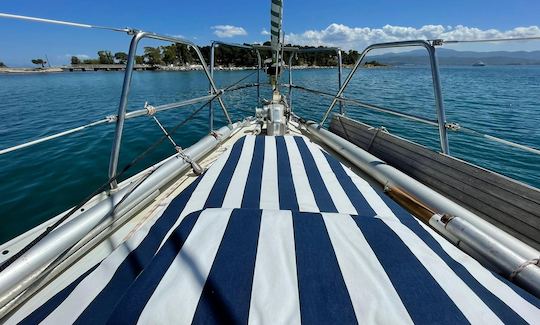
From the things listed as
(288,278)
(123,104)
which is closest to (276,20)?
(123,104)

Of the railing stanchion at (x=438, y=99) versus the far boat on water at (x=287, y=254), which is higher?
the railing stanchion at (x=438, y=99)

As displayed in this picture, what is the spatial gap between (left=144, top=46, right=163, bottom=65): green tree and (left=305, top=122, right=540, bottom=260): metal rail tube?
100177 millimetres

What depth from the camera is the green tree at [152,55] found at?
86.1 m

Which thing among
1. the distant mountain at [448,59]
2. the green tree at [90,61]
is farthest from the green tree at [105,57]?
the distant mountain at [448,59]

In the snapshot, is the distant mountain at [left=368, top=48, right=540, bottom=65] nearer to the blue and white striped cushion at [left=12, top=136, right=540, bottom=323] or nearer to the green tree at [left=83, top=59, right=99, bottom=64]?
the blue and white striped cushion at [left=12, top=136, right=540, bottom=323]

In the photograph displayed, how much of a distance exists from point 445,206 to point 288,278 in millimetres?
1393

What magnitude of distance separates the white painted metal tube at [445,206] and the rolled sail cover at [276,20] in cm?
226

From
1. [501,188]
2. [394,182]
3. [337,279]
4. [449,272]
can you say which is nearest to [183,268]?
[337,279]

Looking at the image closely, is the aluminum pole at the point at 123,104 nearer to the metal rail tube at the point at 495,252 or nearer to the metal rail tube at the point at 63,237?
the metal rail tube at the point at 63,237

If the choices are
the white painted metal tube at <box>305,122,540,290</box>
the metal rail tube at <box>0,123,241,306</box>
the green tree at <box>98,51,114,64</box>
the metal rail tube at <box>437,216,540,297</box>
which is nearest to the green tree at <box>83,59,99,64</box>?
the green tree at <box>98,51,114,64</box>

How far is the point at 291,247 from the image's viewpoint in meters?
1.17

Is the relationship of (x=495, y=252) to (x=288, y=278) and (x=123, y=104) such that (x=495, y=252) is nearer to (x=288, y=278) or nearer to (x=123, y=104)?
(x=288, y=278)

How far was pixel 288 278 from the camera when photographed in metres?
1.01

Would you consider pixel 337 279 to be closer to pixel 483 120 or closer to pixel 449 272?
pixel 449 272
